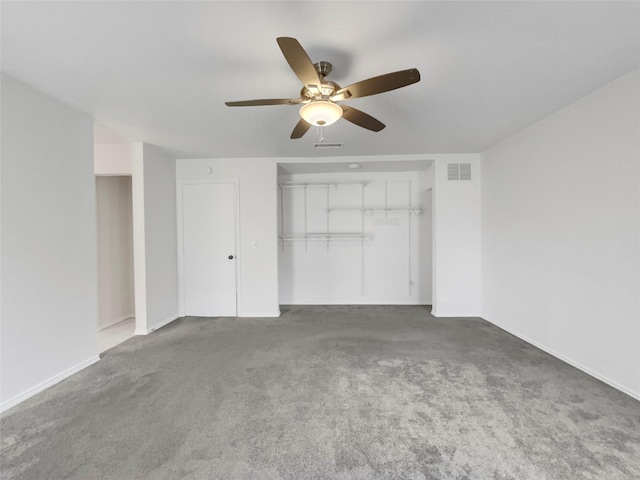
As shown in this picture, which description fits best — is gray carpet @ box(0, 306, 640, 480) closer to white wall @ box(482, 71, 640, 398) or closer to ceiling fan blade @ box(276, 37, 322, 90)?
white wall @ box(482, 71, 640, 398)

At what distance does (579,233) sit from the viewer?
2598 millimetres

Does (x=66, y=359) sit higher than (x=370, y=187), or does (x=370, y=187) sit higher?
(x=370, y=187)

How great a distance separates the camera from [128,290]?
4539 mm

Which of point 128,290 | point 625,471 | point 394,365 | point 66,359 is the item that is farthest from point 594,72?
point 128,290

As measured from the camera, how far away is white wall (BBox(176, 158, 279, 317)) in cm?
439

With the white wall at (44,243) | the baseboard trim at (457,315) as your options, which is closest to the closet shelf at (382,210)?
the baseboard trim at (457,315)

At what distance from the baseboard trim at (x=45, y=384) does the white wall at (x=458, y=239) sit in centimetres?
453

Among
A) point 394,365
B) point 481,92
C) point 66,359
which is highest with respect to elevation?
point 481,92

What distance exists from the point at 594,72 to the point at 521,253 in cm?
198

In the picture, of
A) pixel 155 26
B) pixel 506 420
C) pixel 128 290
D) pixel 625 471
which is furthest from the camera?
pixel 128 290

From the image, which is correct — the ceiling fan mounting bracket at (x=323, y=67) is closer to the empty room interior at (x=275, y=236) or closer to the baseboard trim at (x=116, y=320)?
the empty room interior at (x=275, y=236)

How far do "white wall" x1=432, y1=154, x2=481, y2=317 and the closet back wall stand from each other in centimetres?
77

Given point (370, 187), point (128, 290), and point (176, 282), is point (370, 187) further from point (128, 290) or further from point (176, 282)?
point (128, 290)

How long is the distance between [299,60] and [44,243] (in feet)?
8.73
